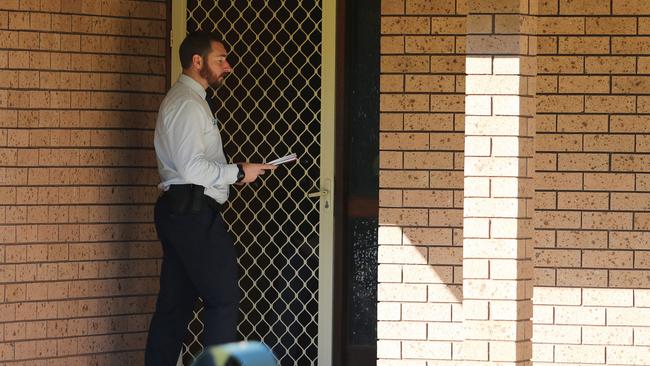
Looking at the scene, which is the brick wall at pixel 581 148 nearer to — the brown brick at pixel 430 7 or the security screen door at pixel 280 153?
the brown brick at pixel 430 7

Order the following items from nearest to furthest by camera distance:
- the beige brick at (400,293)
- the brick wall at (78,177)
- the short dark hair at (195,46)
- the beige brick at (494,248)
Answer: the beige brick at (494,248), the beige brick at (400,293), the short dark hair at (195,46), the brick wall at (78,177)

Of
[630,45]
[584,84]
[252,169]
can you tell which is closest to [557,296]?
[584,84]

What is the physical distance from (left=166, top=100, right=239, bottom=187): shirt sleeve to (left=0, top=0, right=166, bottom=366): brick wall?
72cm

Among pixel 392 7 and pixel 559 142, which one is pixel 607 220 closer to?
pixel 559 142

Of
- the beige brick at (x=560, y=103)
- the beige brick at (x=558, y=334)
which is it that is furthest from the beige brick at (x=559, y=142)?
the beige brick at (x=558, y=334)

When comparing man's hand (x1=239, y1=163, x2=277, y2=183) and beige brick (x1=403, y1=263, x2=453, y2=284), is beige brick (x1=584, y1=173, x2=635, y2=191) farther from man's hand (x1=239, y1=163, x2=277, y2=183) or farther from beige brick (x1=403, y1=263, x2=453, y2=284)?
man's hand (x1=239, y1=163, x2=277, y2=183)

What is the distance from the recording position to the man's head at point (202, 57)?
6.06 meters

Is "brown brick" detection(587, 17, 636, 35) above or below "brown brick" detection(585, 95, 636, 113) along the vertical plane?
above

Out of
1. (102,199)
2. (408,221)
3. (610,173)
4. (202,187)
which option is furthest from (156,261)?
(610,173)

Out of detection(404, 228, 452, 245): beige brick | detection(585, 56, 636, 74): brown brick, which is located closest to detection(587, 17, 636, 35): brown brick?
detection(585, 56, 636, 74): brown brick

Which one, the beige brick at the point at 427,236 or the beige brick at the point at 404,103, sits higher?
the beige brick at the point at 404,103

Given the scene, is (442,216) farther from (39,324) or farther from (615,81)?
(39,324)

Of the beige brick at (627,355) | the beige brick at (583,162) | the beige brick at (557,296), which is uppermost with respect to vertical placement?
the beige brick at (583,162)

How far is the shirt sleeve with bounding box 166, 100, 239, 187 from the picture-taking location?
5.85 m
